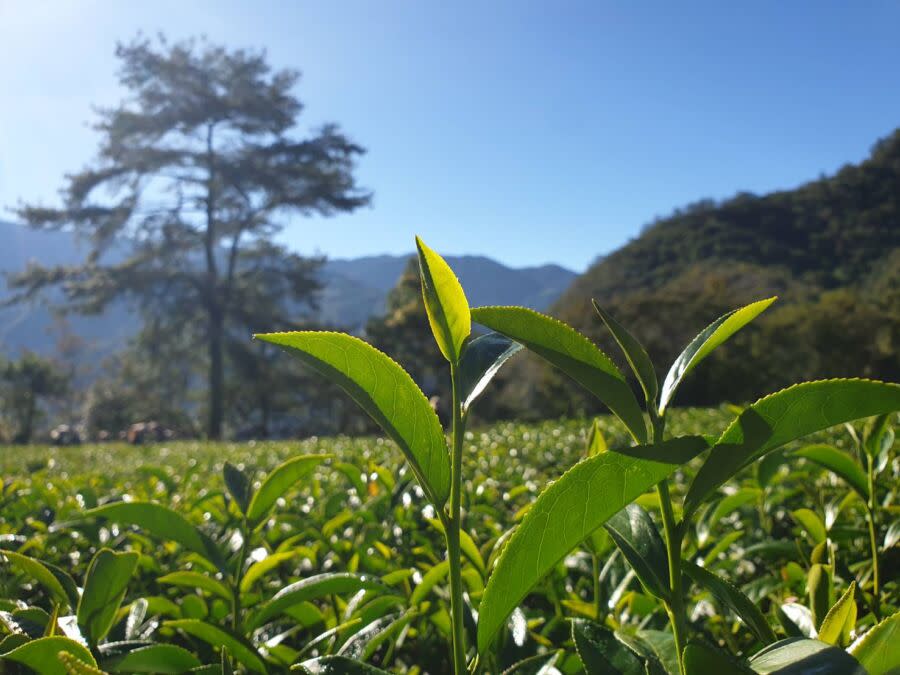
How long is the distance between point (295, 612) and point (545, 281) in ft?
354

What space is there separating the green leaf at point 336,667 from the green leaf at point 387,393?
5.4 inches

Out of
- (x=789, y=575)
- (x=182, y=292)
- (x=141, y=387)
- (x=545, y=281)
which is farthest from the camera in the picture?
(x=545, y=281)

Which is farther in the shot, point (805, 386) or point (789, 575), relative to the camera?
point (789, 575)

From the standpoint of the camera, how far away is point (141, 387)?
2494 cm

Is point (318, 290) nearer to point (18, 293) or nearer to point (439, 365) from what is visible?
point (439, 365)

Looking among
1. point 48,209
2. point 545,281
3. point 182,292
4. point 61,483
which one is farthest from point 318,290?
point 545,281

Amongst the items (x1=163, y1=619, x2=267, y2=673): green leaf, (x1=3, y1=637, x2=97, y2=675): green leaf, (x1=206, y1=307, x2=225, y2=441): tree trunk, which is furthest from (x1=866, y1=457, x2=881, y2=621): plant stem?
(x1=206, y1=307, x2=225, y2=441): tree trunk

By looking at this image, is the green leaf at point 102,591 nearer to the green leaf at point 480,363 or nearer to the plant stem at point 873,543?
the green leaf at point 480,363

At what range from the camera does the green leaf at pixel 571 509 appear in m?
0.40

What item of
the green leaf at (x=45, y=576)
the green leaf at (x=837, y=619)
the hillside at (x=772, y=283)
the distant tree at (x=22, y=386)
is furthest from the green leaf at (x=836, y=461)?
the distant tree at (x=22, y=386)

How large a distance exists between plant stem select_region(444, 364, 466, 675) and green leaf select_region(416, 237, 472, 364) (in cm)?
2

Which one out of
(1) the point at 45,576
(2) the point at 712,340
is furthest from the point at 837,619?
(1) the point at 45,576

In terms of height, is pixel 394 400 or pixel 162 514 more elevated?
pixel 394 400

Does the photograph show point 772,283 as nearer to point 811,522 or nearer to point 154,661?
point 811,522
